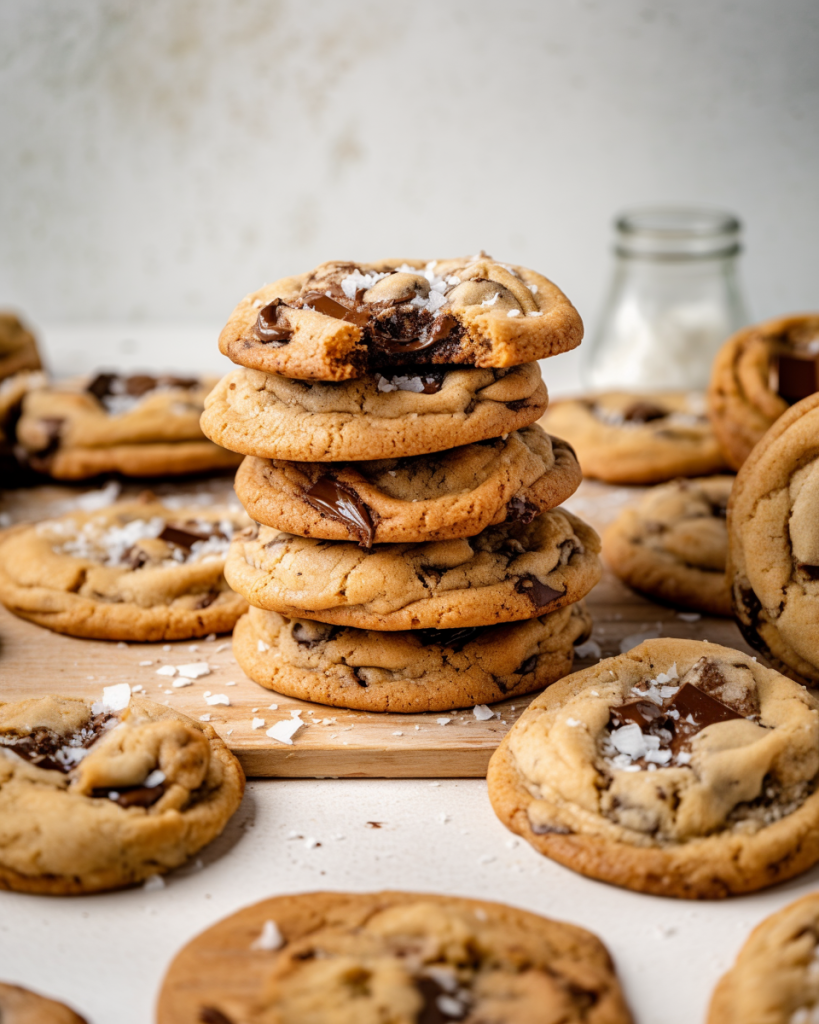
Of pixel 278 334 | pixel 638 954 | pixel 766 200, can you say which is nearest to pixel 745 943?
Answer: pixel 638 954

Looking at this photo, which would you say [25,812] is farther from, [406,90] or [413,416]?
[406,90]

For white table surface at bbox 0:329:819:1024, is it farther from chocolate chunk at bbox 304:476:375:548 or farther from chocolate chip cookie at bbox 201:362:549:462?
chocolate chip cookie at bbox 201:362:549:462

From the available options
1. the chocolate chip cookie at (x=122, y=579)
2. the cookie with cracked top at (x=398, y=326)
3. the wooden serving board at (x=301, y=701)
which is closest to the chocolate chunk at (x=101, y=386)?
the chocolate chip cookie at (x=122, y=579)

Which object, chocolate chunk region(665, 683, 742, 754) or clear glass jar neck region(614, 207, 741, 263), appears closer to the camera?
chocolate chunk region(665, 683, 742, 754)

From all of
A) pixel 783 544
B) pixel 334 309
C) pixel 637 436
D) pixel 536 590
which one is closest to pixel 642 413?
pixel 637 436

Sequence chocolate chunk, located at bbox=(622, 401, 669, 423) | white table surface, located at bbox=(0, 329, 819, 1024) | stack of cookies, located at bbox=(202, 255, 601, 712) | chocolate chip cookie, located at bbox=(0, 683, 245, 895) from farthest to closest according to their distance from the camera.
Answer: chocolate chunk, located at bbox=(622, 401, 669, 423)
stack of cookies, located at bbox=(202, 255, 601, 712)
chocolate chip cookie, located at bbox=(0, 683, 245, 895)
white table surface, located at bbox=(0, 329, 819, 1024)

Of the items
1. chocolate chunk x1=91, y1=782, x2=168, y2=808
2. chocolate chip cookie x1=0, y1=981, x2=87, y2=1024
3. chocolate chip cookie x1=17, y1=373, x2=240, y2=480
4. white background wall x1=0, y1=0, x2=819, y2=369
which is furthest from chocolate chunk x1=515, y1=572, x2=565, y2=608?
white background wall x1=0, y1=0, x2=819, y2=369

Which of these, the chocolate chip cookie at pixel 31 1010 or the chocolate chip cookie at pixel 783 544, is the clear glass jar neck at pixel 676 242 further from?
the chocolate chip cookie at pixel 31 1010
